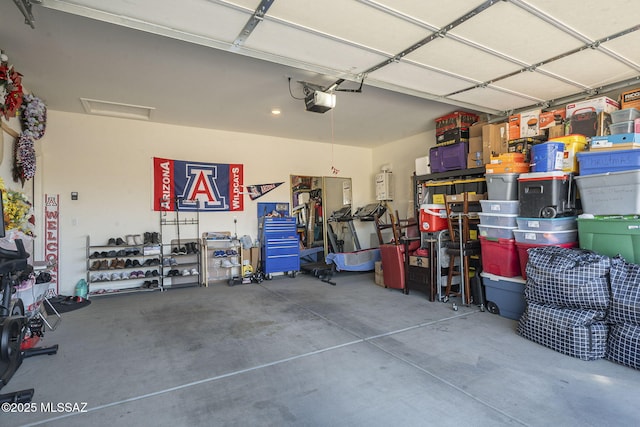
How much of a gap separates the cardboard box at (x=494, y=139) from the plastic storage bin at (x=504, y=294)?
179 cm

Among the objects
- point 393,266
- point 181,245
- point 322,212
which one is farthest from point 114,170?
point 393,266

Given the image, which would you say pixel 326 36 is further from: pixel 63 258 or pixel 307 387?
pixel 63 258

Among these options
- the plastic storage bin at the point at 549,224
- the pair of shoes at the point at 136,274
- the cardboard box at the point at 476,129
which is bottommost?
the pair of shoes at the point at 136,274

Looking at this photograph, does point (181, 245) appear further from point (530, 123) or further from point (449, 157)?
point (530, 123)

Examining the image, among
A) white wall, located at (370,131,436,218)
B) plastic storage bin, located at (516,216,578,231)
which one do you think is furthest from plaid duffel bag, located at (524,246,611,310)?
white wall, located at (370,131,436,218)

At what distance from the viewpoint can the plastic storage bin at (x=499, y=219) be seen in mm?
3850

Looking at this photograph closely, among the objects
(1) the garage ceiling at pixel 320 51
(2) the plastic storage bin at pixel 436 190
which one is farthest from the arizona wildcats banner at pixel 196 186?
(2) the plastic storage bin at pixel 436 190

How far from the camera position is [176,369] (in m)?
2.70

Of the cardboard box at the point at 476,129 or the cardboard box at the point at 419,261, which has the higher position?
the cardboard box at the point at 476,129

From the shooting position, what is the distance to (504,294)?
12.6 feet

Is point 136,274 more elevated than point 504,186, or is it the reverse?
point 504,186

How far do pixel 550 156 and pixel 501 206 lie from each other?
0.74 meters

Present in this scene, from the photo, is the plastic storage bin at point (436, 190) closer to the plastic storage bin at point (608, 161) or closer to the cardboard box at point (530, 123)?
the cardboard box at point (530, 123)

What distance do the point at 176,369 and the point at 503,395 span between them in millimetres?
2549
